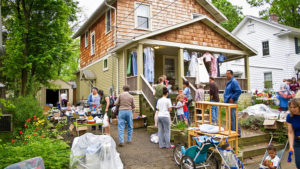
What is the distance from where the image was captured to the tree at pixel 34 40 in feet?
36.3

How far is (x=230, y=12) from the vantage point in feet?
106

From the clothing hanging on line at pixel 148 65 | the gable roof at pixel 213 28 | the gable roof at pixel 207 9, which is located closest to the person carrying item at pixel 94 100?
the clothing hanging on line at pixel 148 65

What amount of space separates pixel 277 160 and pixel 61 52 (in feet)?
37.1

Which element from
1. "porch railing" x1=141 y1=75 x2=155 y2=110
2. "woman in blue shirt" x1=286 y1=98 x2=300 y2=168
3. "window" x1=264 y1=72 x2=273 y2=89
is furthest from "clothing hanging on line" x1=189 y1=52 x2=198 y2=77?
"window" x1=264 y1=72 x2=273 y2=89

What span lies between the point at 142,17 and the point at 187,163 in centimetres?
1114

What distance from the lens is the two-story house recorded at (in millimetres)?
10789

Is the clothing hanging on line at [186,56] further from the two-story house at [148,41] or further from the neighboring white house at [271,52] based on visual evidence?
the neighboring white house at [271,52]

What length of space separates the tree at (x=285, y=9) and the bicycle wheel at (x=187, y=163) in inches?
1107

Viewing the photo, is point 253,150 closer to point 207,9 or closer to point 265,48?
point 207,9

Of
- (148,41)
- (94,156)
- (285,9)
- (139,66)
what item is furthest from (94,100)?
(285,9)

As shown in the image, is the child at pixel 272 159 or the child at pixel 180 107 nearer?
the child at pixel 272 159

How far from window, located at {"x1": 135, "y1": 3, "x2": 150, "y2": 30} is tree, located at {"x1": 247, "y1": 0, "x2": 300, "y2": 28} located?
20.3 m

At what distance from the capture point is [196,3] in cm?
1623

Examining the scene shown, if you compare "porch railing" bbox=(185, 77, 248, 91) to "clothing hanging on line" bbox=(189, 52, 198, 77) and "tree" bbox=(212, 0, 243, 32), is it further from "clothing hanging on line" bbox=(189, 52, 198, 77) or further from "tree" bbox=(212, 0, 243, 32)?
"tree" bbox=(212, 0, 243, 32)
